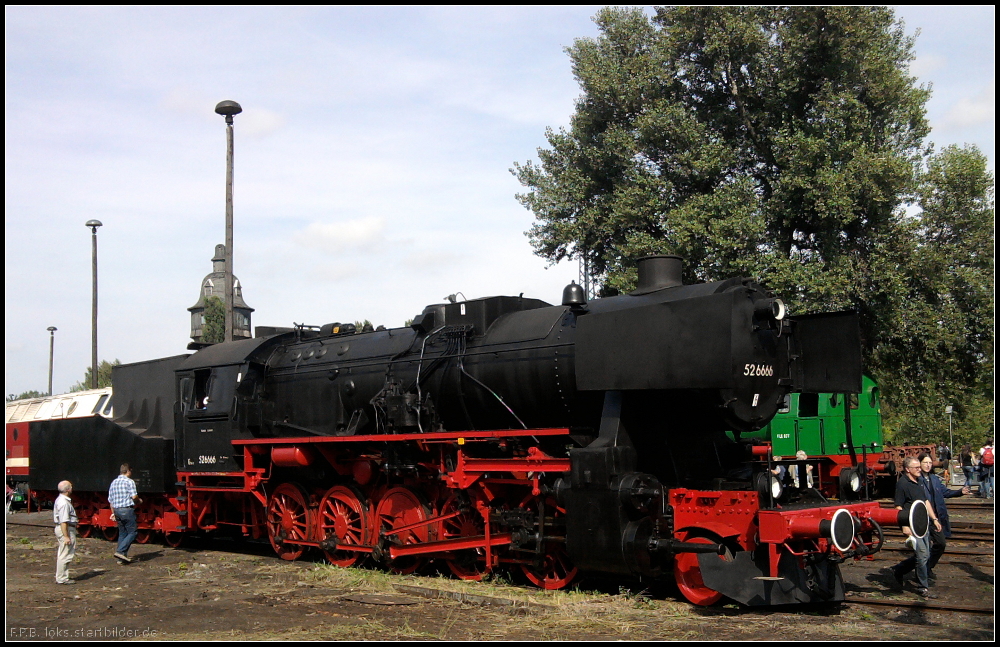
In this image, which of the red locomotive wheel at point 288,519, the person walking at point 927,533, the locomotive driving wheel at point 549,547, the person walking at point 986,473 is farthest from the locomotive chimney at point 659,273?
the person walking at point 986,473

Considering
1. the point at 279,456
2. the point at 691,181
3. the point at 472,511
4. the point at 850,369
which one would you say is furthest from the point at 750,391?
the point at 691,181

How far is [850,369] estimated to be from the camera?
9062 millimetres

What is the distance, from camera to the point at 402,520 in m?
11.7

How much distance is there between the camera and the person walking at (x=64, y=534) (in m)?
11.8

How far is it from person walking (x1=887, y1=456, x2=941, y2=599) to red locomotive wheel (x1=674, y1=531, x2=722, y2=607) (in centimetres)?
248

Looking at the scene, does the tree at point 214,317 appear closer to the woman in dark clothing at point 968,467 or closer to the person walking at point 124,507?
the woman in dark clothing at point 968,467

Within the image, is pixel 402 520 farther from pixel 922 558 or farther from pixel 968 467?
pixel 968 467

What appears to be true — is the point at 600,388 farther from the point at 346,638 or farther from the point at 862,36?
the point at 862,36

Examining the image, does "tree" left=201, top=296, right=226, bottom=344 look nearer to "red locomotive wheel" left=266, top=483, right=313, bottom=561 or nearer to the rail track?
"red locomotive wheel" left=266, top=483, right=313, bottom=561

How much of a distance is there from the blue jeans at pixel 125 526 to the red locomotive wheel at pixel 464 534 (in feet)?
18.3

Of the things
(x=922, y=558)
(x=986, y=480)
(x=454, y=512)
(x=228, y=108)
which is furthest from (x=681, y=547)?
(x=986, y=480)

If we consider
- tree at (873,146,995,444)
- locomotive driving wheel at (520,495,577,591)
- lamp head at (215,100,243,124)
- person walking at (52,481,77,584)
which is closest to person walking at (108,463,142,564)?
person walking at (52,481,77,584)

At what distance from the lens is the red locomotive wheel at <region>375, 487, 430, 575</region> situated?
1144cm

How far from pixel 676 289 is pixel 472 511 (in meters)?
3.87
